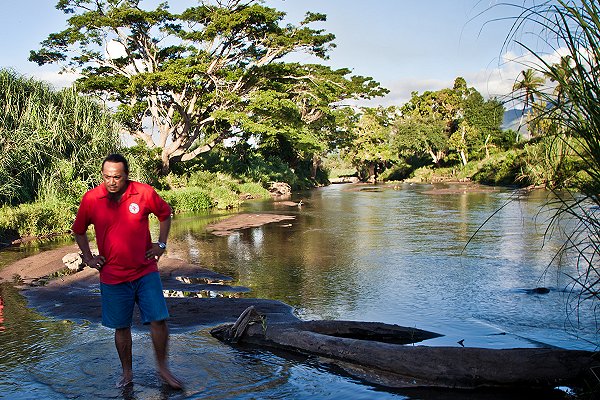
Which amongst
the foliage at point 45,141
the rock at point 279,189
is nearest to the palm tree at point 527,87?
the foliage at point 45,141

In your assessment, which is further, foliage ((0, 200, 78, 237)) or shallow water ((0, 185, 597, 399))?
foliage ((0, 200, 78, 237))

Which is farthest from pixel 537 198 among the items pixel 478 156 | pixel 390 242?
pixel 478 156

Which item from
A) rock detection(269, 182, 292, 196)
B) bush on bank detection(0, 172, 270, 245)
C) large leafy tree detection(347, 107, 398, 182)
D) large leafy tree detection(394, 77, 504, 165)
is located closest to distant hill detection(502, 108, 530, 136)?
bush on bank detection(0, 172, 270, 245)

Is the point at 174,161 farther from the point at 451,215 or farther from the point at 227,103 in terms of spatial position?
the point at 451,215

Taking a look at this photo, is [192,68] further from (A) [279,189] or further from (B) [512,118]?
(B) [512,118]

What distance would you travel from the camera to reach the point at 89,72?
3192 cm

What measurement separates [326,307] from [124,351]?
3.60 metres

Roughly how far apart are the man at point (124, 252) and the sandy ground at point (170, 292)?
2076 mm

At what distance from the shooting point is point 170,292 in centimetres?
889

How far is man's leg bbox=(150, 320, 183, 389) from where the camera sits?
15.1ft

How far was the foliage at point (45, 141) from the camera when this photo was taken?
58.1 feet

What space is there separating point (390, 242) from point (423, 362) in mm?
9962

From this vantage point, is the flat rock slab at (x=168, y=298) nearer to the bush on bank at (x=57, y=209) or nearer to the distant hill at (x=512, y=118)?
the distant hill at (x=512, y=118)

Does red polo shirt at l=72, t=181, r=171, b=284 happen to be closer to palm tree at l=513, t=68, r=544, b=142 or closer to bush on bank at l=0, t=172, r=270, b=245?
palm tree at l=513, t=68, r=544, b=142
